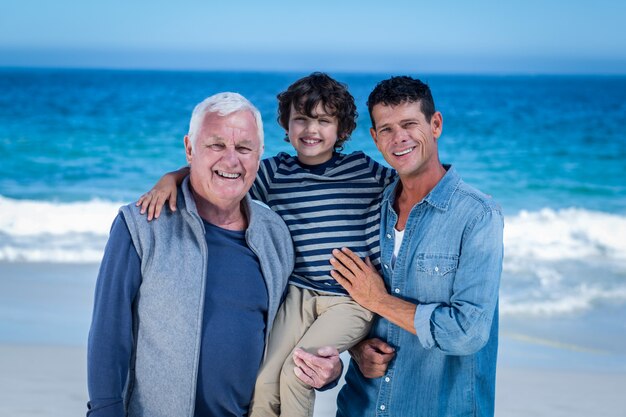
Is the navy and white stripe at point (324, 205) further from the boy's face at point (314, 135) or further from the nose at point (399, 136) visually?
the nose at point (399, 136)

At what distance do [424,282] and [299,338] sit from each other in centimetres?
56

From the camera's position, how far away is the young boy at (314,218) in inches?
117

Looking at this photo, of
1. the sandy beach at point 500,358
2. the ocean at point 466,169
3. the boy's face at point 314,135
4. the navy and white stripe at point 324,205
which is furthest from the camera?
the ocean at point 466,169

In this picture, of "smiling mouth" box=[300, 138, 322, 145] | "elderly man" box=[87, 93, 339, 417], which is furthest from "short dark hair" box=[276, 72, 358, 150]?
"elderly man" box=[87, 93, 339, 417]

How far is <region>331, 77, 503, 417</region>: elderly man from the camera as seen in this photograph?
2703 millimetres

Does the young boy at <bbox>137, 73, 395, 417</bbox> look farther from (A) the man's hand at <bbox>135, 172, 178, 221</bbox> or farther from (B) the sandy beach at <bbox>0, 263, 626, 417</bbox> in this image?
(B) the sandy beach at <bbox>0, 263, 626, 417</bbox>

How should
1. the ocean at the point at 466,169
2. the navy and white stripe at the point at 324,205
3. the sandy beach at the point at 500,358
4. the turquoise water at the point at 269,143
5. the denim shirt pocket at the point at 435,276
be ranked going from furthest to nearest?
the turquoise water at the point at 269,143
the ocean at the point at 466,169
the sandy beach at the point at 500,358
the navy and white stripe at the point at 324,205
the denim shirt pocket at the point at 435,276

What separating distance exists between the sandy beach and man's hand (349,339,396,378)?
1.92m

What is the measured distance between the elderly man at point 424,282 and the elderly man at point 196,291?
398 mm

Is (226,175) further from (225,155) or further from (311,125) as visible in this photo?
(311,125)

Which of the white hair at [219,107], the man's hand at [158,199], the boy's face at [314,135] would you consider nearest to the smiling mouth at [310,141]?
the boy's face at [314,135]

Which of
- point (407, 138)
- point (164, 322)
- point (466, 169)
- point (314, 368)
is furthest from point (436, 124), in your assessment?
point (466, 169)

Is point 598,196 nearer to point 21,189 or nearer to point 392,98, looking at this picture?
point 21,189

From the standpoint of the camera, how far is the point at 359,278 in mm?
3027
